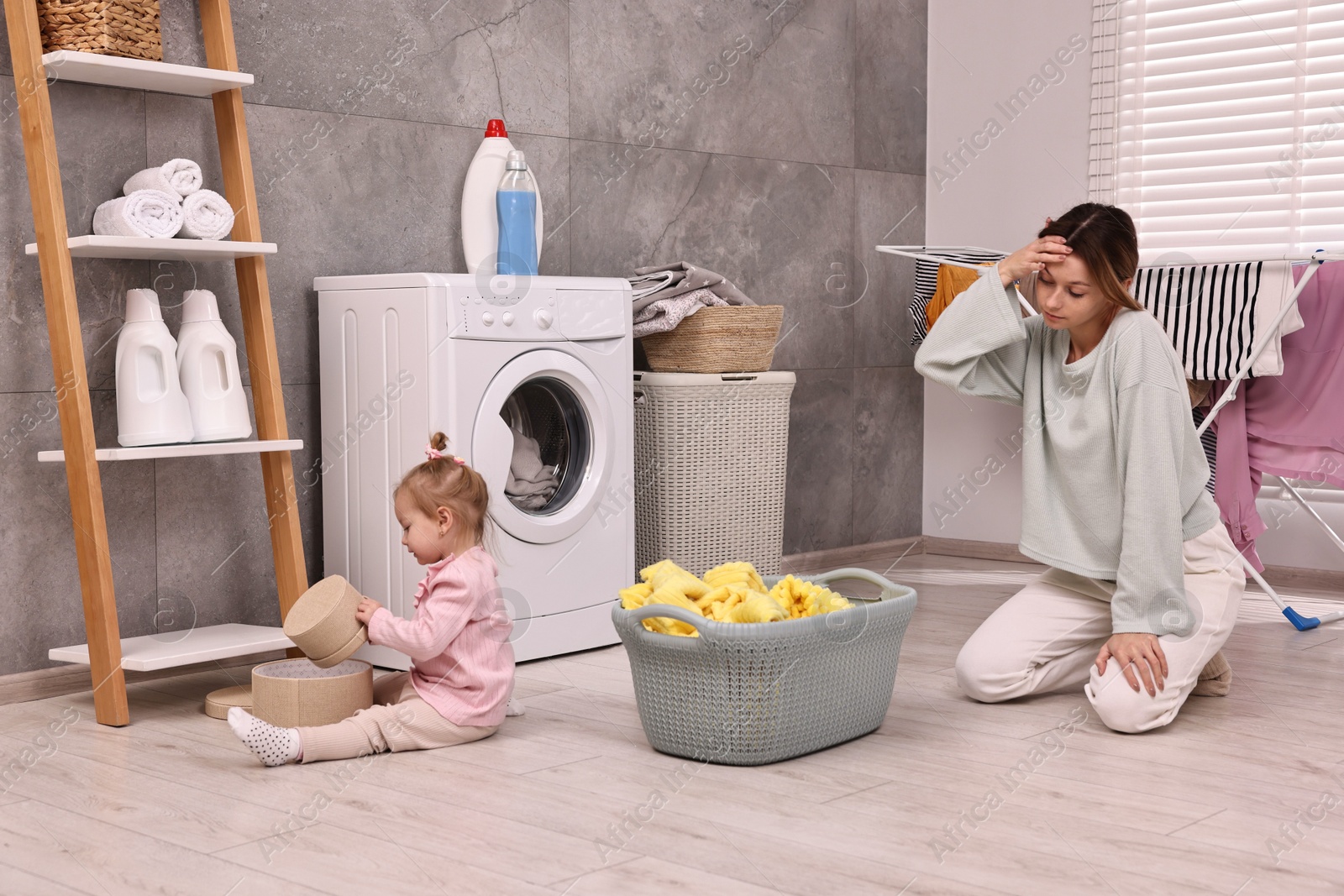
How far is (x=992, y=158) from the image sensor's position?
14.0 feet

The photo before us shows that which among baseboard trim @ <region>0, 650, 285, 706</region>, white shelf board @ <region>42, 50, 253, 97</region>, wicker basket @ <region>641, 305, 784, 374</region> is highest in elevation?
white shelf board @ <region>42, 50, 253, 97</region>

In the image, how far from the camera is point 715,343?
3.21m

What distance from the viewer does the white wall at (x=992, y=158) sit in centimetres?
411

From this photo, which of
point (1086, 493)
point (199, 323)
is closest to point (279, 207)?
point (199, 323)

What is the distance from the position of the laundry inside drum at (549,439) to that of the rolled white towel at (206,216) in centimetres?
71

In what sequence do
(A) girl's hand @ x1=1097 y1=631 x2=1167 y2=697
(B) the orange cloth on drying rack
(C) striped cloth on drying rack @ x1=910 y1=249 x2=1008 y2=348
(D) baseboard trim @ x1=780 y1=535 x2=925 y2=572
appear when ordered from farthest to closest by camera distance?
(D) baseboard trim @ x1=780 y1=535 x2=925 y2=572
(C) striped cloth on drying rack @ x1=910 y1=249 x2=1008 y2=348
(B) the orange cloth on drying rack
(A) girl's hand @ x1=1097 y1=631 x2=1167 y2=697

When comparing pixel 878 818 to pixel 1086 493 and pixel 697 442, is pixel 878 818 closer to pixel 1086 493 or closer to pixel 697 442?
pixel 1086 493

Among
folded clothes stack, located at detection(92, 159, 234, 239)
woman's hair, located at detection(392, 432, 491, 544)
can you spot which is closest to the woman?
woman's hair, located at detection(392, 432, 491, 544)

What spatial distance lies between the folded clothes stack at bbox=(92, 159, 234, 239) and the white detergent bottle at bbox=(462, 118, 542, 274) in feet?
2.06

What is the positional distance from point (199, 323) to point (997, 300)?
4.92ft

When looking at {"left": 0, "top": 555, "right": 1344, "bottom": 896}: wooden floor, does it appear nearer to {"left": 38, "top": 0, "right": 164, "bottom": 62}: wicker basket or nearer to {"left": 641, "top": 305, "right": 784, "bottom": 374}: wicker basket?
{"left": 641, "top": 305, "right": 784, "bottom": 374}: wicker basket

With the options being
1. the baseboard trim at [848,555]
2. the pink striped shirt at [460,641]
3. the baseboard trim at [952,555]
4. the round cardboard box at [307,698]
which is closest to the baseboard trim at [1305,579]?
the baseboard trim at [952,555]

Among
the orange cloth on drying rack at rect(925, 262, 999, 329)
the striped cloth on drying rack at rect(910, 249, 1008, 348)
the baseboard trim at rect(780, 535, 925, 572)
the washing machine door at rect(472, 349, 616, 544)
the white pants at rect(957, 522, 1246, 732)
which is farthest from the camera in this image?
the baseboard trim at rect(780, 535, 925, 572)

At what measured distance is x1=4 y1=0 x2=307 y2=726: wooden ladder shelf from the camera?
2305mm
